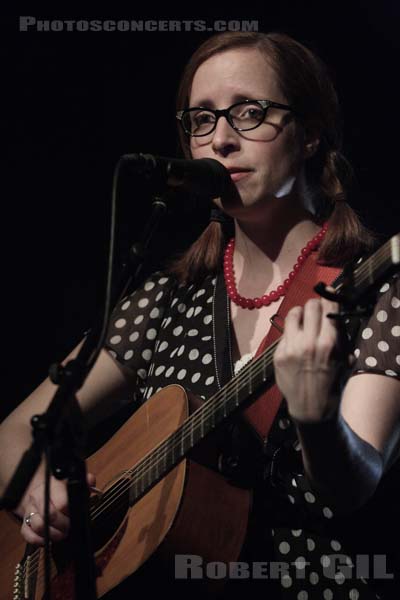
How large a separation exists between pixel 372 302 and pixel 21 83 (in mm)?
1898

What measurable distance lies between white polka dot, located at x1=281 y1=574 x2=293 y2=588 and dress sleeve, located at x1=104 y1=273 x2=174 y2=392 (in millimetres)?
719

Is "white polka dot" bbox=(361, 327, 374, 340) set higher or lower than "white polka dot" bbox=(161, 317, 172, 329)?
higher

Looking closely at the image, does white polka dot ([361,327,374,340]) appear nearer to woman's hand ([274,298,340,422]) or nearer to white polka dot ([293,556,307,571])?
woman's hand ([274,298,340,422])

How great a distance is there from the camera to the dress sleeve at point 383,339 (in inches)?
65.5

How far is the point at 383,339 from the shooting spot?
1.70 meters

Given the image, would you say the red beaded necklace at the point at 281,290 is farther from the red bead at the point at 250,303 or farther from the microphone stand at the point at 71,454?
the microphone stand at the point at 71,454

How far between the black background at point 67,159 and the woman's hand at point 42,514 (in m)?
0.86

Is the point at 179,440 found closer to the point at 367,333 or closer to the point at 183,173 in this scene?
the point at 367,333

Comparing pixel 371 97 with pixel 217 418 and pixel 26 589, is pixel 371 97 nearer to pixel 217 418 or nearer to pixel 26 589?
pixel 217 418

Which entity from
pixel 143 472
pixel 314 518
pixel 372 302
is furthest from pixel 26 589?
pixel 372 302


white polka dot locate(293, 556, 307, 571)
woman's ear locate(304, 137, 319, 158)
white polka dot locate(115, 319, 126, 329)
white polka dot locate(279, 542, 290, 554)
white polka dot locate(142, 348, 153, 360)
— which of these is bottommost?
white polka dot locate(293, 556, 307, 571)

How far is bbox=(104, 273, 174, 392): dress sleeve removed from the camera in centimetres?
218

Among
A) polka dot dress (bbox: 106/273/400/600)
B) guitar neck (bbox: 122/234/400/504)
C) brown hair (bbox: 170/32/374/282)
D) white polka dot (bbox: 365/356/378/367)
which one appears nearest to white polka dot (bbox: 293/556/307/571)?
polka dot dress (bbox: 106/273/400/600)

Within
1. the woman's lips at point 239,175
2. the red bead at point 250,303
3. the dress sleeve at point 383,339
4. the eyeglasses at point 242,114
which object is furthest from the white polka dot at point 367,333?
the eyeglasses at point 242,114
